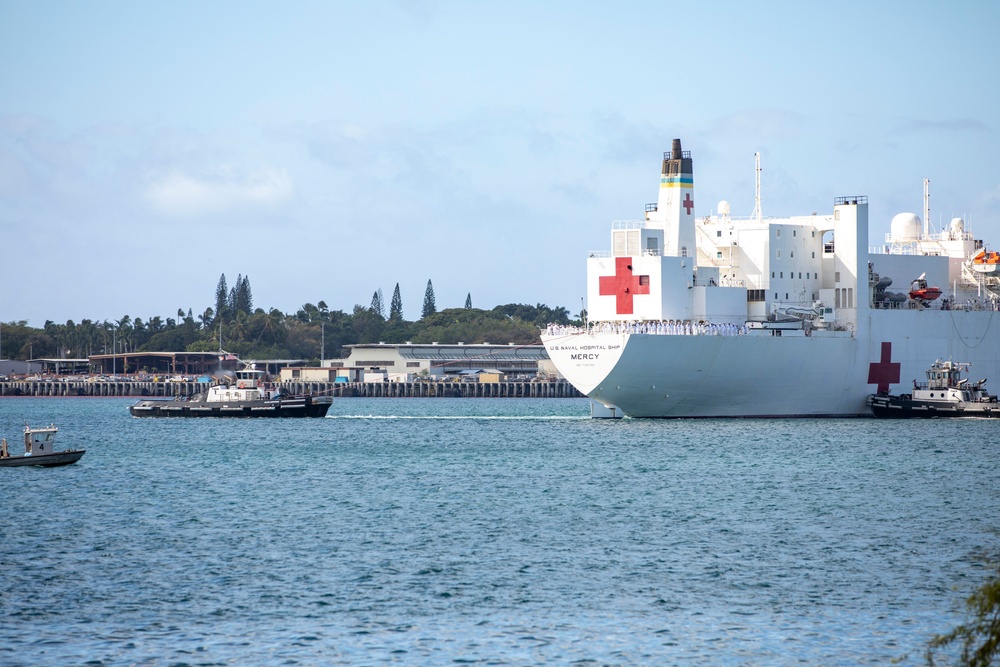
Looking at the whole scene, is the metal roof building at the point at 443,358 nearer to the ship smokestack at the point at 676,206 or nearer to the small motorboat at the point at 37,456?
the ship smokestack at the point at 676,206

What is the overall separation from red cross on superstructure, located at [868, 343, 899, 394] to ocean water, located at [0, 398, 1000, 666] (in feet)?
40.8

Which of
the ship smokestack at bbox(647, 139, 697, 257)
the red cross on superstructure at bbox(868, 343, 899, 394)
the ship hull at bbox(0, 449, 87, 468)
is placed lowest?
the ship hull at bbox(0, 449, 87, 468)

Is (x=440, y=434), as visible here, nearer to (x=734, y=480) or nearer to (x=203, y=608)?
(x=734, y=480)

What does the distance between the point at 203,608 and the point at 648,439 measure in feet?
85.9

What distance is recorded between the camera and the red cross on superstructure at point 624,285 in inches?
1783

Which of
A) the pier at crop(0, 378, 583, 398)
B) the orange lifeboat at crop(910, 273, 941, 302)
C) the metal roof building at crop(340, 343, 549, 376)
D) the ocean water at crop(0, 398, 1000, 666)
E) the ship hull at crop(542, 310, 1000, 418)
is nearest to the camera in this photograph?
the ocean water at crop(0, 398, 1000, 666)

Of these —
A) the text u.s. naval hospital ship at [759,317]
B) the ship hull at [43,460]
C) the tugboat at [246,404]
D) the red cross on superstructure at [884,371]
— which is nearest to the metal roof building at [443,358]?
the tugboat at [246,404]

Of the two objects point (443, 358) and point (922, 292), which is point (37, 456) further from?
point (443, 358)

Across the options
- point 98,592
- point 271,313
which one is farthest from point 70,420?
point 271,313

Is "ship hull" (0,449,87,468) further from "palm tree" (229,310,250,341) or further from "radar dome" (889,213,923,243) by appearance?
"palm tree" (229,310,250,341)

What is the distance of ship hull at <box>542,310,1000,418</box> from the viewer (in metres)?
43.3

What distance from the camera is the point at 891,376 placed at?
50.3m

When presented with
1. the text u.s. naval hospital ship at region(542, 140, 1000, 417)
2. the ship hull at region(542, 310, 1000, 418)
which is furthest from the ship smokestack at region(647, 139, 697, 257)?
the ship hull at region(542, 310, 1000, 418)

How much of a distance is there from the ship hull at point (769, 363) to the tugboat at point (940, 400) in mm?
1211
